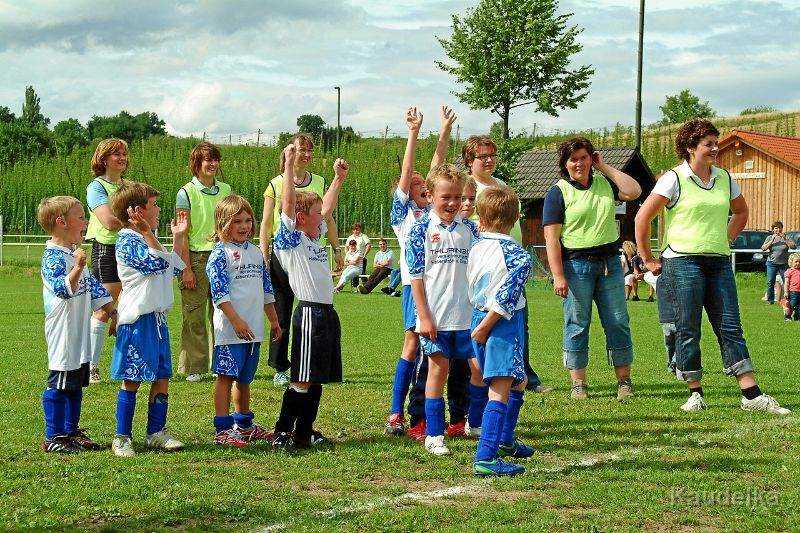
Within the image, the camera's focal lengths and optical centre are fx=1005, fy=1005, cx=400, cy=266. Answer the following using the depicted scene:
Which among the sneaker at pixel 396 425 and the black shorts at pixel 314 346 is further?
the sneaker at pixel 396 425

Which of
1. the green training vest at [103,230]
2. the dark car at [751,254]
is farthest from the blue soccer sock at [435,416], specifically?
the dark car at [751,254]

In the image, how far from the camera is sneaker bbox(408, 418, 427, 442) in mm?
6791

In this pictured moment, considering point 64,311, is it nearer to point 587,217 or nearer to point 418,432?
point 418,432

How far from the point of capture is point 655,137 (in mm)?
63469

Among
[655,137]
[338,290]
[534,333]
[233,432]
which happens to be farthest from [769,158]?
[233,432]

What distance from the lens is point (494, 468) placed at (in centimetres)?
564

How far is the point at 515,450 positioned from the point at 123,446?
2.44 meters

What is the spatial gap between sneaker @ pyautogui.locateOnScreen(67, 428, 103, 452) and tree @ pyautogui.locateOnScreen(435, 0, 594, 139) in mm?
27810

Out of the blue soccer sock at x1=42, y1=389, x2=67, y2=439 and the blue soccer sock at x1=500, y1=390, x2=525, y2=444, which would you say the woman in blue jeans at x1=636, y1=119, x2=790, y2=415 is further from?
the blue soccer sock at x1=42, y1=389, x2=67, y2=439

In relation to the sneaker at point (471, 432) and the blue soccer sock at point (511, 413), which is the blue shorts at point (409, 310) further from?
the blue soccer sock at point (511, 413)

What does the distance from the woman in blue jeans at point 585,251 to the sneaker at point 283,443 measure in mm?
2980

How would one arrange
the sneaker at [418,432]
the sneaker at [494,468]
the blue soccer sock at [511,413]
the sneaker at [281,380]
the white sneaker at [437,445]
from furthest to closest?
the sneaker at [281,380], the sneaker at [418,432], the white sneaker at [437,445], the blue soccer sock at [511,413], the sneaker at [494,468]

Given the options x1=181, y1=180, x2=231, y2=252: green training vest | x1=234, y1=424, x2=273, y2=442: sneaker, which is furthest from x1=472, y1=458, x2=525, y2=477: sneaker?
x1=181, y1=180, x2=231, y2=252: green training vest

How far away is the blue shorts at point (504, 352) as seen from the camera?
5734 millimetres
